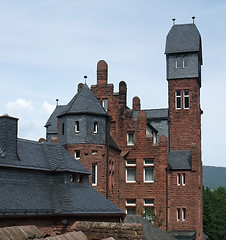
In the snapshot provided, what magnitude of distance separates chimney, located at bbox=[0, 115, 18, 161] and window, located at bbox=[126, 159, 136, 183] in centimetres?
1920

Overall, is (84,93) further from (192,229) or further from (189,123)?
(192,229)

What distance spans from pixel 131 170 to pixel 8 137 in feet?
66.3

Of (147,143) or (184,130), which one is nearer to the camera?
(147,143)

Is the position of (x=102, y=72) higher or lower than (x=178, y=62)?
lower

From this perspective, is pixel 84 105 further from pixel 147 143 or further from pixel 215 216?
pixel 215 216

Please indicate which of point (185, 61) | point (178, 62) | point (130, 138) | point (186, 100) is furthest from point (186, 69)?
point (130, 138)

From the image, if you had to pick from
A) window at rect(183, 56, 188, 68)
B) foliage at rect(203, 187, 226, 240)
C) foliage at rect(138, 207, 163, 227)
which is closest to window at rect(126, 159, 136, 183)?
foliage at rect(138, 207, 163, 227)

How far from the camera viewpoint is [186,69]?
5100 centimetres

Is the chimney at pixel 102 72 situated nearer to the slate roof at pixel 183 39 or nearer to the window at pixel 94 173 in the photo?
the slate roof at pixel 183 39

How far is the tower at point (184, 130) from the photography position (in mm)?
46219

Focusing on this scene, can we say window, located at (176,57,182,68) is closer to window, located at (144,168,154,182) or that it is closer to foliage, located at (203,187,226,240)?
window, located at (144,168,154,182)

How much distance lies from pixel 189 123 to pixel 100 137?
1235 centimetres

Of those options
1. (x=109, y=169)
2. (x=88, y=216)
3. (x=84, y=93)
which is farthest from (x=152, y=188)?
(x=88, y=216)

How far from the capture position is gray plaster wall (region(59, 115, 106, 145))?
4090 cm
